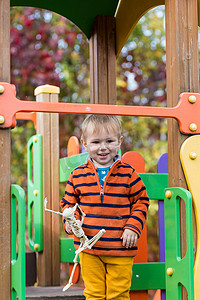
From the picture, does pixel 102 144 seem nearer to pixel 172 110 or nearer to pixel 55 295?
pixel 172 110

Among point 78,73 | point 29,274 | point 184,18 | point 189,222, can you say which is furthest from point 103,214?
point 78,73

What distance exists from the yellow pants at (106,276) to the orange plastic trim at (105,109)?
0.69m

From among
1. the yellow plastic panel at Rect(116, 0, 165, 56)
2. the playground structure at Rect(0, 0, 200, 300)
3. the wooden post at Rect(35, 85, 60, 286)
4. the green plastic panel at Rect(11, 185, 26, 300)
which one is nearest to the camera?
the green plastic panel at Rect(11, 185, 26, 300)

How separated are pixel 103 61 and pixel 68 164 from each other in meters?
0.74

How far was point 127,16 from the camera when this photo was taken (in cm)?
332

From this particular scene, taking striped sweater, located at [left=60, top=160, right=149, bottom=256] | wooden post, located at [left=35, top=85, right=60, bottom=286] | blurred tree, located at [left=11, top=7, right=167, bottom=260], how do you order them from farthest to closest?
blurred tree, located at [left=11, top=7, right=167, bottom=260] < wooden post, located at [left=35, top=85, right=60, bottom=286] < striped sweater, located at [left=60, top=160, right=149, bottom=256]

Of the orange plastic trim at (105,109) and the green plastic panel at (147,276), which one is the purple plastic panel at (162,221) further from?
the orange plastic trim at (105,109)

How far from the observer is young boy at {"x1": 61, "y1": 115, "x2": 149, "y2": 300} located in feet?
7.73

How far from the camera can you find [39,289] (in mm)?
3346

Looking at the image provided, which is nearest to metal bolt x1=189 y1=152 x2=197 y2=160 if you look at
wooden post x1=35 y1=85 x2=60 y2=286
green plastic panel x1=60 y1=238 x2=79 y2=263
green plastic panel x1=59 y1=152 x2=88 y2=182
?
green plastic panel x1=59 y1=152 x2=88 y2=182

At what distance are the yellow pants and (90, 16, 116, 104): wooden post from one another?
4.35ft

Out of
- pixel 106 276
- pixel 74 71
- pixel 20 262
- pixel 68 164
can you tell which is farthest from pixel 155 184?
pixel 74 71

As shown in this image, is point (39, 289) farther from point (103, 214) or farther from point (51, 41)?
point (51, 41)

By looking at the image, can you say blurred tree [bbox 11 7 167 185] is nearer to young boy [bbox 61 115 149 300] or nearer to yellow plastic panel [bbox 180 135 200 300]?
young boy [bbox 61 115 149 300]
